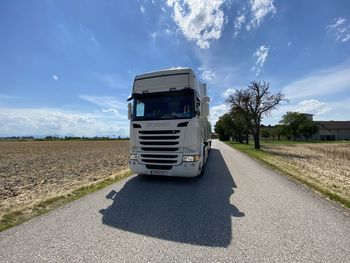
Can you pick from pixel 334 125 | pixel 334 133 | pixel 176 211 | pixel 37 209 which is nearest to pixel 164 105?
pixel 176 211

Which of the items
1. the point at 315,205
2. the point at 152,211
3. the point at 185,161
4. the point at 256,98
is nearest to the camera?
the point at 152,211

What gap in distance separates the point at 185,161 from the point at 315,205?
390cm

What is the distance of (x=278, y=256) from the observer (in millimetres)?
3258

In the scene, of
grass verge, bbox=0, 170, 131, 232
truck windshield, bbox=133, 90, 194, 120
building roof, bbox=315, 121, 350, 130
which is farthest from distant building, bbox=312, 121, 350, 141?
grass verge, bbox=0, 170, 131, 232

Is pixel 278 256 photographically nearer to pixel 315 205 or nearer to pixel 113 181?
pixel 315 205

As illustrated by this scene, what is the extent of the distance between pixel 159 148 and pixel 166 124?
0.90 metres

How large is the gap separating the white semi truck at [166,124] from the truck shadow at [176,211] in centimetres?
71

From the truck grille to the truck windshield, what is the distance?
0.58m

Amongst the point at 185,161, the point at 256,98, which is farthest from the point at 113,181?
the point at 256,98

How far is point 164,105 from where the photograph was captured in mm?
7902

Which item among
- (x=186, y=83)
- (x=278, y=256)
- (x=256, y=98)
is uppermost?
(x=256, y=98)

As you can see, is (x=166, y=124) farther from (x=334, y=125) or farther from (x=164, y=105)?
(x=334, y=125)

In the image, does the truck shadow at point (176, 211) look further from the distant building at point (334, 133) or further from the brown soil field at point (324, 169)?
the distant building at point (334, 133)

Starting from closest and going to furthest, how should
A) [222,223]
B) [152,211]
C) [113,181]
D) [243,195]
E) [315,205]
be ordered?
1. [222,223]
2. [152,211]
3. [315,205]
4. [243,195]
5. [113,181]
